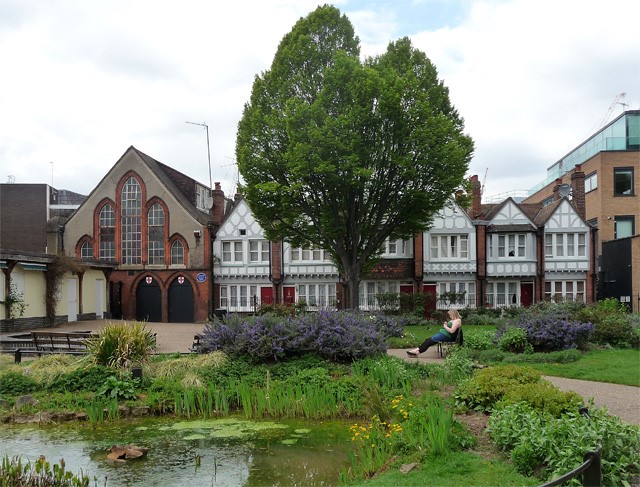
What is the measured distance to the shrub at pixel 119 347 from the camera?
1392 centimetres

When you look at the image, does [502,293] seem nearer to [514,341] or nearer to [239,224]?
[239,224]

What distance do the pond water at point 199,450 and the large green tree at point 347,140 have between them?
612 inches

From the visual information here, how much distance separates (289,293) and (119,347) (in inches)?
1010

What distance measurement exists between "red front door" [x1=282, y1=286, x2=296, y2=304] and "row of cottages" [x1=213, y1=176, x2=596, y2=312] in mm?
68

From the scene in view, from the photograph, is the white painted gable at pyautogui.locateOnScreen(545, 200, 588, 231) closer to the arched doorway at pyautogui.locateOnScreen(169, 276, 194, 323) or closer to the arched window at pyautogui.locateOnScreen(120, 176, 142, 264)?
the arched doorway at pyautogui.locateOnScreen(169, 276, 194, 323)

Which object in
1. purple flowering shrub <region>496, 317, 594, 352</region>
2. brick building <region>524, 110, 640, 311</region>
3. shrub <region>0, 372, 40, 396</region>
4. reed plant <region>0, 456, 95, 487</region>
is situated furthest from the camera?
brick building <region>524, 110, 640, 311</region>

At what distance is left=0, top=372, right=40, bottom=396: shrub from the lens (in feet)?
40.0

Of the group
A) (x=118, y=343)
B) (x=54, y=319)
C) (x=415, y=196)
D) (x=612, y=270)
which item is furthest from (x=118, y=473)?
(x=612, y=270)

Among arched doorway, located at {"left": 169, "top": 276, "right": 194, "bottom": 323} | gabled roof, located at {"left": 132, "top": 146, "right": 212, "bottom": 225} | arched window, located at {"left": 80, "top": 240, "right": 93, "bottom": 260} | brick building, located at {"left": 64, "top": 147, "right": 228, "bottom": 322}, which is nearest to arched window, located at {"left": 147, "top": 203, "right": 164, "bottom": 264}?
brick building, located at {"left": 64, "top": 147, "right": 228, "bottom": 322}

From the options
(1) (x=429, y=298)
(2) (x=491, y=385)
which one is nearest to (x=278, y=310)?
(1) (x=429, y=298)

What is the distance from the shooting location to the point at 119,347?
Answer: 14016 mm

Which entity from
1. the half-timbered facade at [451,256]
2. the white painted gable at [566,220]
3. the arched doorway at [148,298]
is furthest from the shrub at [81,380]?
the white painted gable at [566,220]

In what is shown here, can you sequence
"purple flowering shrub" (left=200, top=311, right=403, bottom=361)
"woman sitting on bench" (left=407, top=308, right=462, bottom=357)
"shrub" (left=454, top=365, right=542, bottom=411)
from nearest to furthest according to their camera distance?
"shrub" (left=454, top=365, right=542, bottom=411) → "purple flowering shrub" (left=200, top=311, right=403, bottom=361) → "woman sitting on bench" (left=407, top=308, right=462, bottom=357)

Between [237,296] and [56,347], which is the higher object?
[56,347]
